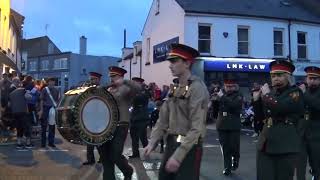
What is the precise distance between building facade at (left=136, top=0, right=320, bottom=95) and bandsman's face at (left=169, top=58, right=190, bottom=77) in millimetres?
23155

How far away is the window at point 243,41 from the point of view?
30.5m

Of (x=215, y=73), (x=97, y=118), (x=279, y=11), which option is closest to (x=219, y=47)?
(x=215, y=73)

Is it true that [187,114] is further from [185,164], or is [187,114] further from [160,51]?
[160,51]

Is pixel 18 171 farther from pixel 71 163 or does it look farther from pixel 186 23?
pixel 186 23

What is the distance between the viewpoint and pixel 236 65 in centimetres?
2956

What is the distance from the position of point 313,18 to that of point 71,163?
2453 cm

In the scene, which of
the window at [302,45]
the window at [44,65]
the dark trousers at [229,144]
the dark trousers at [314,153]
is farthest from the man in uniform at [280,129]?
the window at [44,65]

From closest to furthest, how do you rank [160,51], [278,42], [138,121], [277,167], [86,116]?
1. [277,167]
2. [86,116]
3. [138,121]
4. [278,42]
5. [160,51]

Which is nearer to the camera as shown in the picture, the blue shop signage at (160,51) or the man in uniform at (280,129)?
the man in uniform at (280,129)

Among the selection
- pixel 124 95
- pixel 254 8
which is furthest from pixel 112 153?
pixel 254 8

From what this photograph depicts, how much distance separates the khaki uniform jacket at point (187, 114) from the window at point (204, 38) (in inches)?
956

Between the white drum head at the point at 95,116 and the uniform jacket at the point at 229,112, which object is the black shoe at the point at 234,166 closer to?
the uniform jacket at the point at 229,112

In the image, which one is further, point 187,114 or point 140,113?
point 140,113

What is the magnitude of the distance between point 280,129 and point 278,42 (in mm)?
25914
